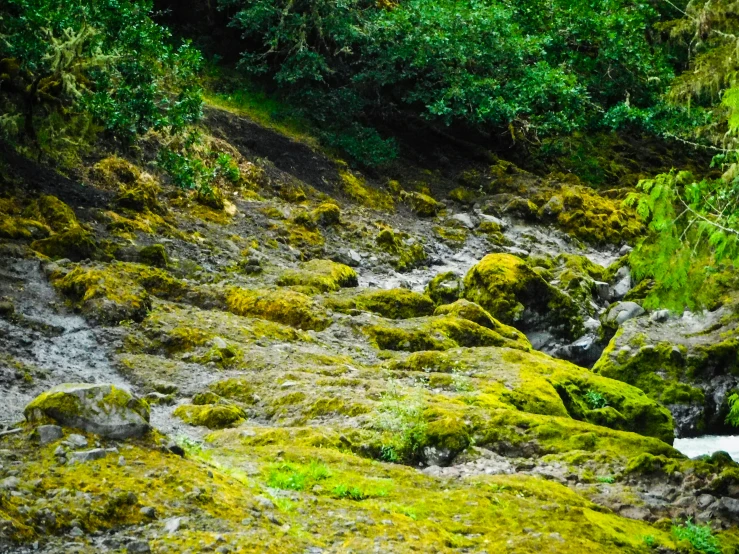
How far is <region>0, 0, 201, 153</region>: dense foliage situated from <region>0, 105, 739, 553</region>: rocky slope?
1.89 meters

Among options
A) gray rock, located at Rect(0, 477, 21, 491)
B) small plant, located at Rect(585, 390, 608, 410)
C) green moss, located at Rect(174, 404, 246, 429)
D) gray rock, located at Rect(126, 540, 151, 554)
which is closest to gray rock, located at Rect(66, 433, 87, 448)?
gray rock, located at Rect(0, 477, 21, 491)

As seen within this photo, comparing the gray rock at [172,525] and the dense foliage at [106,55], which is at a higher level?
the dense foliage at [106,55]

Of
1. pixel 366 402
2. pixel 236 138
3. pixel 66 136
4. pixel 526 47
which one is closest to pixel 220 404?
pixel 366 402

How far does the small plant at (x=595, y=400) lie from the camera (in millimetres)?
10883

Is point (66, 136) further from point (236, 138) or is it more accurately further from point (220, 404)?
point (220, 404)

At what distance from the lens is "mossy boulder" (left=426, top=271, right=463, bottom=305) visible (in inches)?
632

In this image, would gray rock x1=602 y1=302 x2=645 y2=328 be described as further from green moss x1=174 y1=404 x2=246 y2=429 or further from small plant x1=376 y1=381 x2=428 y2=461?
green moss x1=174 y1=404 x2=246 y2=429

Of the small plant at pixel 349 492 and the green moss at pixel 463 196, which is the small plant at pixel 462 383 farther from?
the green moss at pixel 463 196

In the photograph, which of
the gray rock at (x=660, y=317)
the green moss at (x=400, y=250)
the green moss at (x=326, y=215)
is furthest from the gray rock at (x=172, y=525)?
the green moss at (x=326, y=215)

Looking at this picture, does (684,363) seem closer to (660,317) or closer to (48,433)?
(660,317)

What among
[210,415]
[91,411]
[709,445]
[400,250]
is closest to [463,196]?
[400,250]

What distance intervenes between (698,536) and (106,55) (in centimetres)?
1212

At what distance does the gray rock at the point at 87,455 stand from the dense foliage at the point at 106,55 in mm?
8546

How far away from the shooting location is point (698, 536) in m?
6.32
